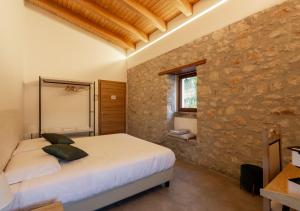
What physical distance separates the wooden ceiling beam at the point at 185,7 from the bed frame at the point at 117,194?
2925mm

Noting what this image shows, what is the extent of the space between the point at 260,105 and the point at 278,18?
114 centimetres

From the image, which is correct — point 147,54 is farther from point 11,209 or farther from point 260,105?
point 11,209

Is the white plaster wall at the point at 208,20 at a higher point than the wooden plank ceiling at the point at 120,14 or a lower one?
lower

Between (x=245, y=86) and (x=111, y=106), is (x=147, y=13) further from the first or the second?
(x=111, y=106)

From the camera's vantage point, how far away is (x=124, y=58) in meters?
5.56

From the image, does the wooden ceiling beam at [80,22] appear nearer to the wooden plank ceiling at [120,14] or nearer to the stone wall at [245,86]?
the wooden plank ceiling at [120,14]

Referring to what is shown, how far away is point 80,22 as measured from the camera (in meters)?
4.32

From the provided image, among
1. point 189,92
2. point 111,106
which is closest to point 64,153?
point 189,92

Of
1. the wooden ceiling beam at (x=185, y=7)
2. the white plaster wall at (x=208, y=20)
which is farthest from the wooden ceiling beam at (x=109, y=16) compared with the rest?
the wooden ceiling beam at (x=185, y=7)

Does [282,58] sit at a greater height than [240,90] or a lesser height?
greater

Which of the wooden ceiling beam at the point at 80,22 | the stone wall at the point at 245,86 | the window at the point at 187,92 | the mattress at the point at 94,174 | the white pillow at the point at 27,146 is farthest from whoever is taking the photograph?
the wooden ceiling beam at the point at 80,22

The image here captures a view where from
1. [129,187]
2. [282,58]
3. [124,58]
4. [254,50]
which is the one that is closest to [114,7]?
[124,58]

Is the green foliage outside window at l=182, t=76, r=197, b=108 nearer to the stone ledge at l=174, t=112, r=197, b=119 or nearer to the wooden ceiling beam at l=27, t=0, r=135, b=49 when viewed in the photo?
the stone ledge at l=174, t=112, r=197, b=119

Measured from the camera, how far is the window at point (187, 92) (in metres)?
3.65
